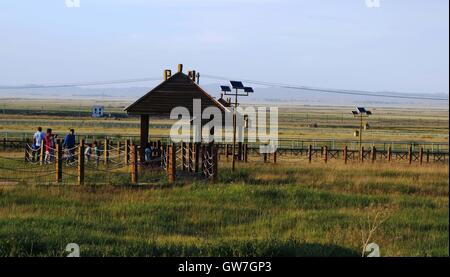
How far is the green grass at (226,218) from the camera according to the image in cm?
904

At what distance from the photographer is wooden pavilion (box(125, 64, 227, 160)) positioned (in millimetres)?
20141

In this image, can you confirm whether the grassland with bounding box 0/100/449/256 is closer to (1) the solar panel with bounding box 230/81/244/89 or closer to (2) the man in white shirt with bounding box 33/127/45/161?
(2) the man in white shirt with bounding box 33/127/45/161

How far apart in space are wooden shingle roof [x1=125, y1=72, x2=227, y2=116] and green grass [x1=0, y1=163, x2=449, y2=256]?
129 inches

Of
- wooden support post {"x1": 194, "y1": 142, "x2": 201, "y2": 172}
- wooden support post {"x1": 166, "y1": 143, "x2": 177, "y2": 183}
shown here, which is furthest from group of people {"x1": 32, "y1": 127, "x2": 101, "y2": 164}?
wooden support post {"x1": 166, "y1": 143, "x2": 177, "y2": 183}

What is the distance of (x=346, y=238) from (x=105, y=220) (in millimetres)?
4213

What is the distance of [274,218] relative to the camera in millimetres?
12445

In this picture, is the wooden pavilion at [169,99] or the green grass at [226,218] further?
the wooden pavilion at [169,99]

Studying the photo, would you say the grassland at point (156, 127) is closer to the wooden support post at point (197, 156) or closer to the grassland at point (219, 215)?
the wooden support post at point (197, 156)

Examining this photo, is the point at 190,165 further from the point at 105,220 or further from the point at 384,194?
the point at 105,220

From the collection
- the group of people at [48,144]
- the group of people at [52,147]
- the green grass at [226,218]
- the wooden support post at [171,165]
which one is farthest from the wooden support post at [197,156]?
the group of people at [48,144]

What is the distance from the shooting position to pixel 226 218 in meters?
12.4

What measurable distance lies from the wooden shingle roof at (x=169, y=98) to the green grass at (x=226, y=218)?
3.28 meters

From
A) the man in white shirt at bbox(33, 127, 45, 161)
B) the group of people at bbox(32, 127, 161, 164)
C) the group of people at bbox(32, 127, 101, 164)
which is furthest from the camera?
the man in white shirt at bbox(33, 127, 45, 161)
